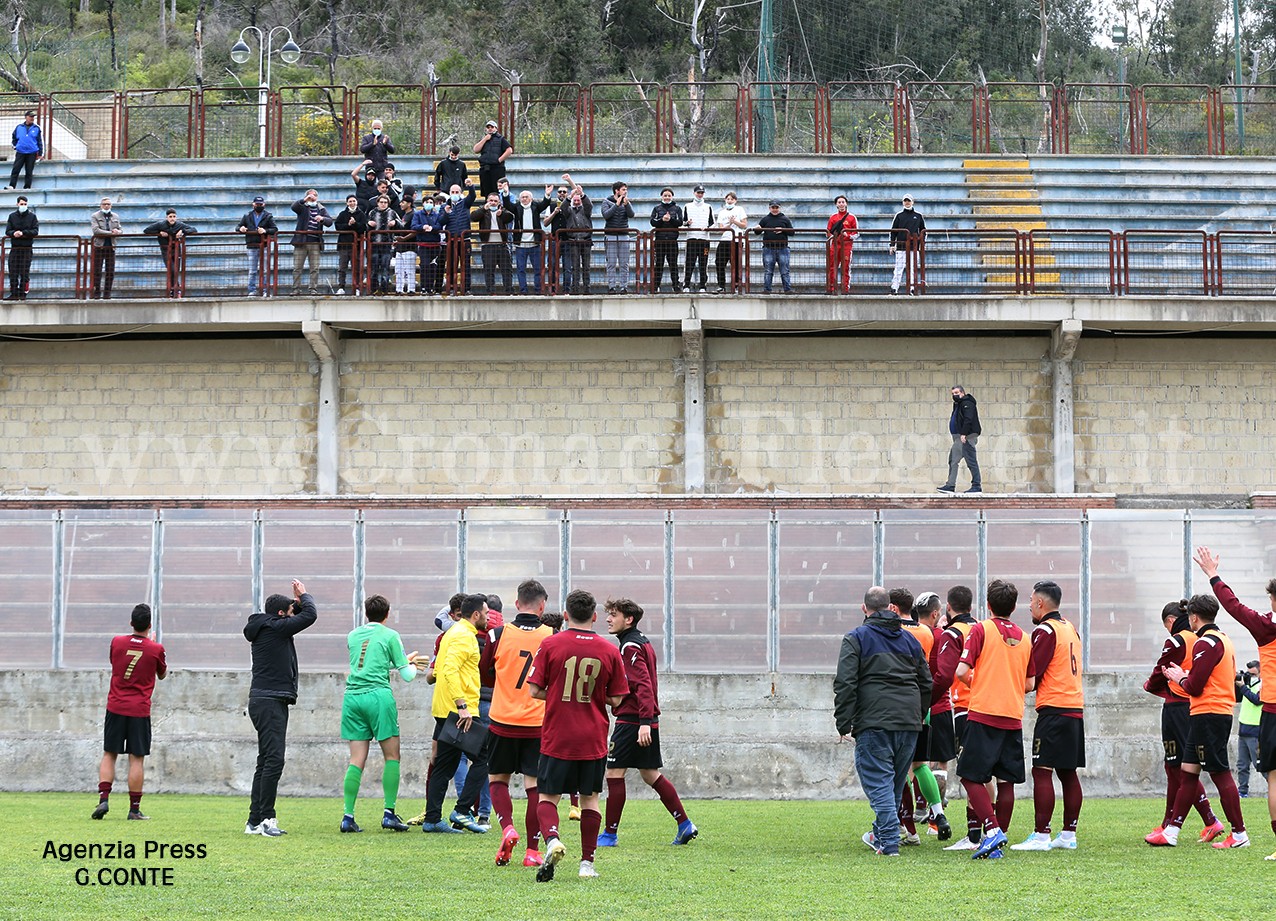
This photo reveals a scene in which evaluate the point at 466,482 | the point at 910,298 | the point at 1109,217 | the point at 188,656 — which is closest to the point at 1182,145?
the point at 1109,217

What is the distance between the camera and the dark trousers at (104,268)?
25375 millimetres

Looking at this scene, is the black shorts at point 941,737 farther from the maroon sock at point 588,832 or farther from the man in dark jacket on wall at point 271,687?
the man in dark jacket on wall at point 271,687

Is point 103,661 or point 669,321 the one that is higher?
point 669,321

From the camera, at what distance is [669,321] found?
→ 25031 mm

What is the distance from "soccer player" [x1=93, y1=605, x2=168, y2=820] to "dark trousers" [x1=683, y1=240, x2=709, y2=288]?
1272cm

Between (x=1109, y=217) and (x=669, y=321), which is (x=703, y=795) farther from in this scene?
(x=1109, y=217)

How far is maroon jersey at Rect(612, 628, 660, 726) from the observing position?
39.3 ft

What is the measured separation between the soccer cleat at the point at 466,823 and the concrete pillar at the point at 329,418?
1343cm

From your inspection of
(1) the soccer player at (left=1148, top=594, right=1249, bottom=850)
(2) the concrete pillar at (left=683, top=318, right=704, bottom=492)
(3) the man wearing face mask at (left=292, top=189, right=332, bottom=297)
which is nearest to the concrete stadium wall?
(1) the soccer player at (left=1148, top=594, right=1249, bottom=850)

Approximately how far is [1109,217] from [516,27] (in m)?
31.1

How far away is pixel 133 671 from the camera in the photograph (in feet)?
45.3

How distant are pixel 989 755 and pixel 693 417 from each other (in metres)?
14.8

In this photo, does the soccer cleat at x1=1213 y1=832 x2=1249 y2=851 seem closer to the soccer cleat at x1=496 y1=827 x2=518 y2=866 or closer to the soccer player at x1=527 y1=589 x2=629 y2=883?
the soccer player at x1=527 y1=589 x2=629 y2=883

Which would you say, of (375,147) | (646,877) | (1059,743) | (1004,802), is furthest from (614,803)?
(375,147)
